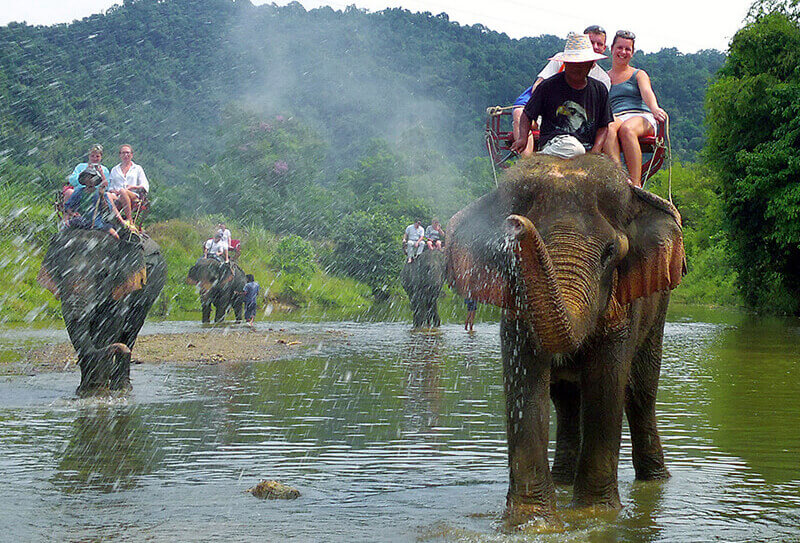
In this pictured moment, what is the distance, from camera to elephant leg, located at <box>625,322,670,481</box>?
23.4 feet

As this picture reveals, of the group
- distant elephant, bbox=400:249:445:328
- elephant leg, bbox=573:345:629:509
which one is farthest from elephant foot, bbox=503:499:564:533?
distant elephant, bbox=400:249:445:328

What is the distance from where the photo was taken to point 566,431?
714 cm

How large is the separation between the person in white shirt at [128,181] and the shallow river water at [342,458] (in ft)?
7.07

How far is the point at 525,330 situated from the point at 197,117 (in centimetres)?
8738

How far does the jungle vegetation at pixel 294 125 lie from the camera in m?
42.9

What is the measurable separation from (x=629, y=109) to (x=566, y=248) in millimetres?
2818

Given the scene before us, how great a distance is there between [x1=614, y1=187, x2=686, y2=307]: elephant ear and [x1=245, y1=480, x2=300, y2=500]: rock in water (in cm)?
226

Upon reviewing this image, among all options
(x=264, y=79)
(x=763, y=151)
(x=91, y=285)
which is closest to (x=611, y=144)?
(x=91, y=285)

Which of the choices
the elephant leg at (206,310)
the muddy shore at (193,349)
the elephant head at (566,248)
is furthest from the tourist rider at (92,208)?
the elephant leg at (206,310)

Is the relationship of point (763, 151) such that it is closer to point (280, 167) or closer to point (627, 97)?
point (627, 97)

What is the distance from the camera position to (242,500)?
630cm

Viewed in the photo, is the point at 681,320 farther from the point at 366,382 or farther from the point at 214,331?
the point at 366,382

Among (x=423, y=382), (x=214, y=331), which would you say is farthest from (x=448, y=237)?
(x=214, y=331)

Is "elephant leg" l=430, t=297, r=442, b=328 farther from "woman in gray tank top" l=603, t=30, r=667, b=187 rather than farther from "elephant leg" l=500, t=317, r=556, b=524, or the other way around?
"elephant leg" l=500, t=317, r=556, b=524
